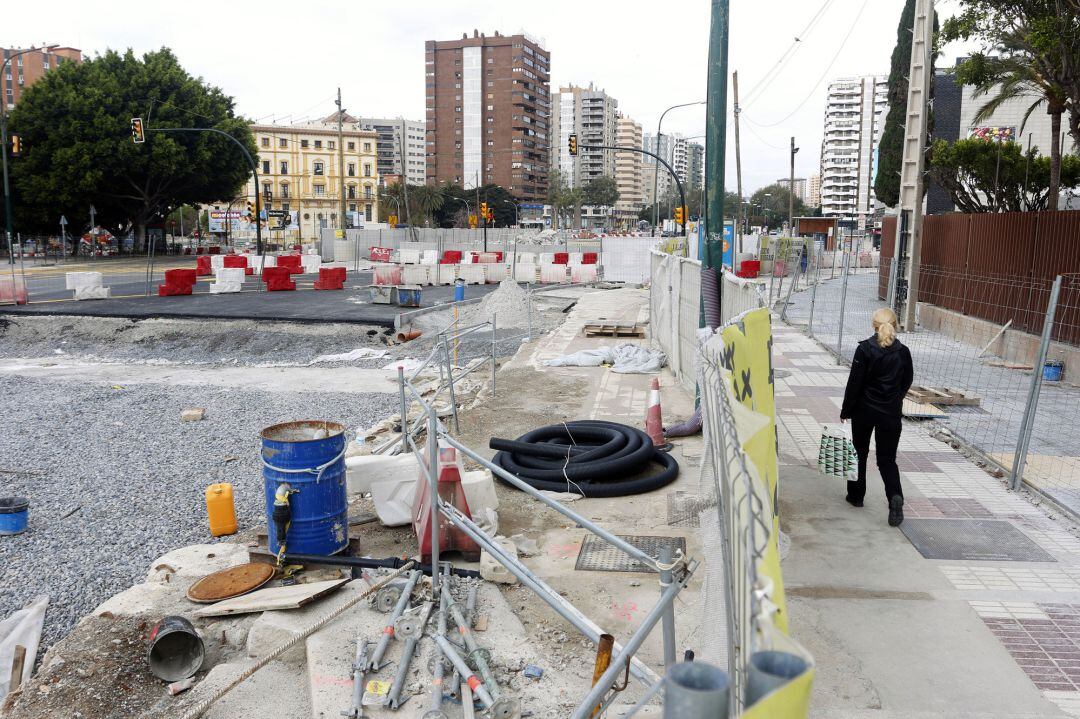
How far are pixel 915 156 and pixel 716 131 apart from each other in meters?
13.4

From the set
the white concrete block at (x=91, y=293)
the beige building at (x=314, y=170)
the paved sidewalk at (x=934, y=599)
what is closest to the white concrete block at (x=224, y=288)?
the white concrete block at (x=91, y=293)

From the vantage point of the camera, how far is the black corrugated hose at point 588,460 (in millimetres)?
7992

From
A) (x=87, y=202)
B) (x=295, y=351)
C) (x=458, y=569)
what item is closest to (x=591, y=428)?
(x=458, y=569)

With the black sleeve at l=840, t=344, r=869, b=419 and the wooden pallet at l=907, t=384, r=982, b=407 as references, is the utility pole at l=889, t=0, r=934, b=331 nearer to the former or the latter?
the wooden pallet at l=907, t=384, r=982, b=407

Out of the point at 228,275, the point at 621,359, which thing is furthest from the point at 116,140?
the point at 621,359

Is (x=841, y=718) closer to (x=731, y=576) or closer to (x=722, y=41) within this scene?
(x=731, y=576)

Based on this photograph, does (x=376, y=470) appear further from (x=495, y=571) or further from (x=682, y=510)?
(x=682, y=510)

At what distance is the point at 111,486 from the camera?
9.95m

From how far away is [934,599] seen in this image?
5598 millimetres

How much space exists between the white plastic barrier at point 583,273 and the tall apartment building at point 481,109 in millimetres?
126999

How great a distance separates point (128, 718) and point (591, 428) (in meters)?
5.64

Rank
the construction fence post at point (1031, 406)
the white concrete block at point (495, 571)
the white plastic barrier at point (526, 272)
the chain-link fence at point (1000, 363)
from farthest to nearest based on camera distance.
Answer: the white plastic barrier at point (526, 272) < the chain-link fence at point (1000, 363) < the construction fence post at point (1031, 406) < the white concrete block at point (495, 571)

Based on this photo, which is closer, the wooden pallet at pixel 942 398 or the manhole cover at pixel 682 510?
the manhole cover at pixel 682 510

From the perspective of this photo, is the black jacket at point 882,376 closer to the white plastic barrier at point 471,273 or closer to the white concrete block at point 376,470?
the white concrete block at point 376,470
